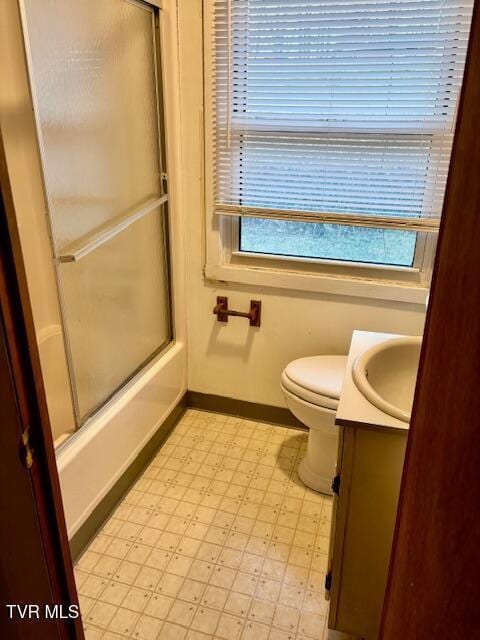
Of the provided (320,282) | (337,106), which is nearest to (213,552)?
(320,282)

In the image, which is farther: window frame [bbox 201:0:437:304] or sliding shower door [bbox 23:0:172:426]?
window frame [bbox 201:0:437:304]

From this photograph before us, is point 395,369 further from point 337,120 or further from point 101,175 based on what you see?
point 101,175

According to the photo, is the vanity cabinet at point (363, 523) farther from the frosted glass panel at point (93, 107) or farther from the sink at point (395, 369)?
the frosted glass panel at point (93, 107)

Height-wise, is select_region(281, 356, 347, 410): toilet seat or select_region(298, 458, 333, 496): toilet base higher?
select_region(281, 356, 347, 410): toilet seat

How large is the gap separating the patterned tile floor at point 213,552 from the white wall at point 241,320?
0.33m

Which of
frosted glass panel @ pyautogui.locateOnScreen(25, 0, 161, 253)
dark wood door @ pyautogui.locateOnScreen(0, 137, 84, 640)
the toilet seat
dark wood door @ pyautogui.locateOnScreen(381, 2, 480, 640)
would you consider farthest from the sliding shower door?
dark wood door @ pyautogui.locateOnScreen(381, 2, 480, 640)

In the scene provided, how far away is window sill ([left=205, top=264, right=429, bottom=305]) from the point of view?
2.06m

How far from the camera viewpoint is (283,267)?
7.34 ft

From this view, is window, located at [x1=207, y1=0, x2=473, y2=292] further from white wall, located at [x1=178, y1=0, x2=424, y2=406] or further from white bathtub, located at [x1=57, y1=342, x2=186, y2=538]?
white bathtub, located at [x1=57, y1=342, x2=186, y2=538]

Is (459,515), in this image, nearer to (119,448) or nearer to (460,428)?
(460,428)

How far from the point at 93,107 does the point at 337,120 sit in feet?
3.04

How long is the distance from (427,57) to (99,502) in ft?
6.62

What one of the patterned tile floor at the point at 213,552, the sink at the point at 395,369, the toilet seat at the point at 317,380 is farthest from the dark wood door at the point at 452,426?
the toilet seat at the point at 317,380

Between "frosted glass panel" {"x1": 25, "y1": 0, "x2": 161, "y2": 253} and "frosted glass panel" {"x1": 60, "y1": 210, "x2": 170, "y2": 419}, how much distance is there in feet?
0.41
